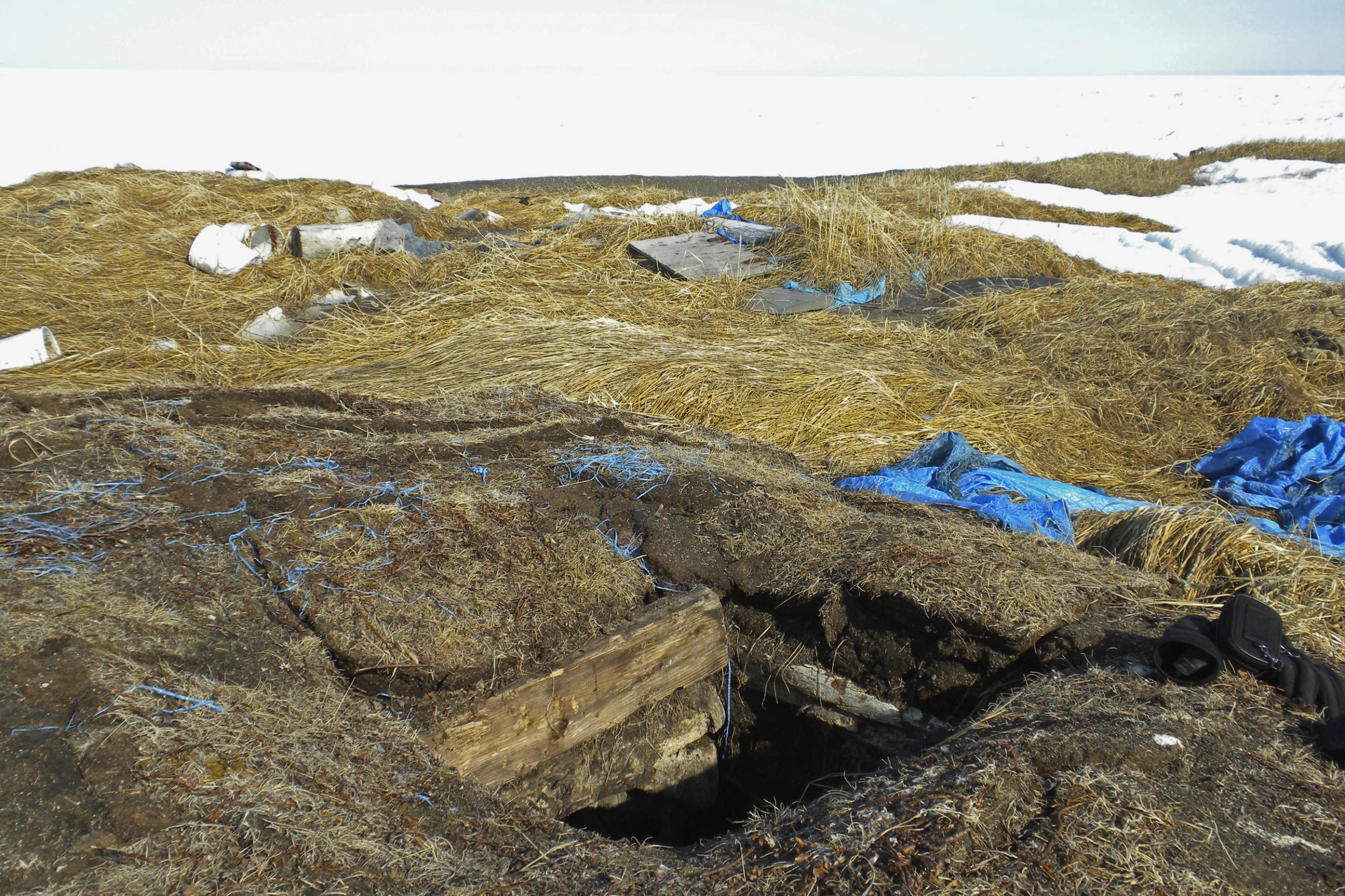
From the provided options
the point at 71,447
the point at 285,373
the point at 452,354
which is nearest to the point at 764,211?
the point at 452,354

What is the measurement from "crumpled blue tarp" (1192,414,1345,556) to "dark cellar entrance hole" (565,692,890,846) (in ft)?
7.75

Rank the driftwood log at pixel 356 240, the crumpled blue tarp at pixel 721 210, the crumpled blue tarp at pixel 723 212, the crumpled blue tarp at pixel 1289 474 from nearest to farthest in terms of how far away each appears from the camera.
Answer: the crumpled blue tarp at pixel 1289 474, the driftwood log at pixel 356 240, the crumpled blue tarp at pixel 723 212, the crumpled blue tarp at pixel 721 210

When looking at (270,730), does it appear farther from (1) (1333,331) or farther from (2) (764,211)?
(2) (764,211)

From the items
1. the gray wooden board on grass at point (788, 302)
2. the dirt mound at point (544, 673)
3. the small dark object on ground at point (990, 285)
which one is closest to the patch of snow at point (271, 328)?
the dirt mound at point (544, 673)

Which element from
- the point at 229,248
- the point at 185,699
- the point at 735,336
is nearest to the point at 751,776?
the point at 185,699

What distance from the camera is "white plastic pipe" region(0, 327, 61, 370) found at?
502 cm

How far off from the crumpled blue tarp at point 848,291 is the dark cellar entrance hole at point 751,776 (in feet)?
15.2

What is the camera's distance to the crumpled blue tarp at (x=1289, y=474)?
3.92 metres

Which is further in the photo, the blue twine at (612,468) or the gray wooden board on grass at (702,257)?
the gray wooden board on grass at (702,257)

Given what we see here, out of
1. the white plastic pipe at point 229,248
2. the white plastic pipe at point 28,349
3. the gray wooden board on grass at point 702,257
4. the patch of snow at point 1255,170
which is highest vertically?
the patch of snow at point 1255,170

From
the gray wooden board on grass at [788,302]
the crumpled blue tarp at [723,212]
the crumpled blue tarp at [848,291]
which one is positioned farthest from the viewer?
the crumpled blue tarp at [723,212]

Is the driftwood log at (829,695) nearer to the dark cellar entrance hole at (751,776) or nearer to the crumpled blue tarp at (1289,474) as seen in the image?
the dark cellar entrance hole at (751,776)

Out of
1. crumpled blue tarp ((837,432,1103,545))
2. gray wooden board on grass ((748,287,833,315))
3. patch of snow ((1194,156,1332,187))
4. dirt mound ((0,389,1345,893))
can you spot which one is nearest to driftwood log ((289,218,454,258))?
gray wooden board on grass ((748,287,833,315))

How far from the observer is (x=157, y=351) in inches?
212
